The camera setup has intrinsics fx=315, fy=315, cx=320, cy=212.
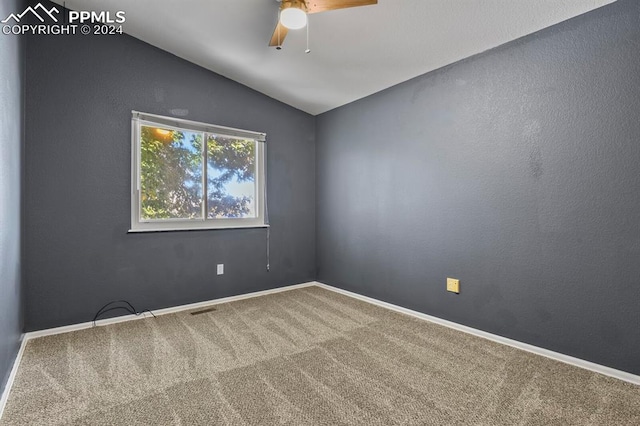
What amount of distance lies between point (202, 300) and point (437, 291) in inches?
95.4

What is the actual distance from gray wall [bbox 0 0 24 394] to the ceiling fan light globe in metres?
1.51

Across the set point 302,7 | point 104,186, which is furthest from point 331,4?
point 104,186

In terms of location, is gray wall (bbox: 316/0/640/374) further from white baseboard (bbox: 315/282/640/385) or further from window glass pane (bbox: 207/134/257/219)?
window glass pane (bbox: 207/134/257/219)

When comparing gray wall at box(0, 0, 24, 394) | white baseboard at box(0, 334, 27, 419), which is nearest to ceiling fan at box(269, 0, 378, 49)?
gray wall at box(0, 0, 24, 394)

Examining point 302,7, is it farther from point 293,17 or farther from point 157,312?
point 157,312

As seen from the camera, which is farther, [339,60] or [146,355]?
[339,60]

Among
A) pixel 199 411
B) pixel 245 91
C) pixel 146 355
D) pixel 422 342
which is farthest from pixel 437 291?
pixel 245 91

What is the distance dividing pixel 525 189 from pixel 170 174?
3.23m

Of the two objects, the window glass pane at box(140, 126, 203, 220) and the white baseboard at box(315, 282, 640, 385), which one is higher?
the window glass pane at box(140, 126, 203, 220)

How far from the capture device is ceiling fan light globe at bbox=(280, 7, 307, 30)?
6.19ft

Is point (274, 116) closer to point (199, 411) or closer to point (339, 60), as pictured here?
point (339, 60)

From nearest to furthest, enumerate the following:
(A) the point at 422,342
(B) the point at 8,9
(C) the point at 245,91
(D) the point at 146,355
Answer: (B) the point at 8,9 → (D) the point at 146,355 → (A) the point at 422,342 → (C) the point at 245,91

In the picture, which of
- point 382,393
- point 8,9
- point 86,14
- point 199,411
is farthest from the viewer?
point 86,14

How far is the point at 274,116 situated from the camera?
4004mm
